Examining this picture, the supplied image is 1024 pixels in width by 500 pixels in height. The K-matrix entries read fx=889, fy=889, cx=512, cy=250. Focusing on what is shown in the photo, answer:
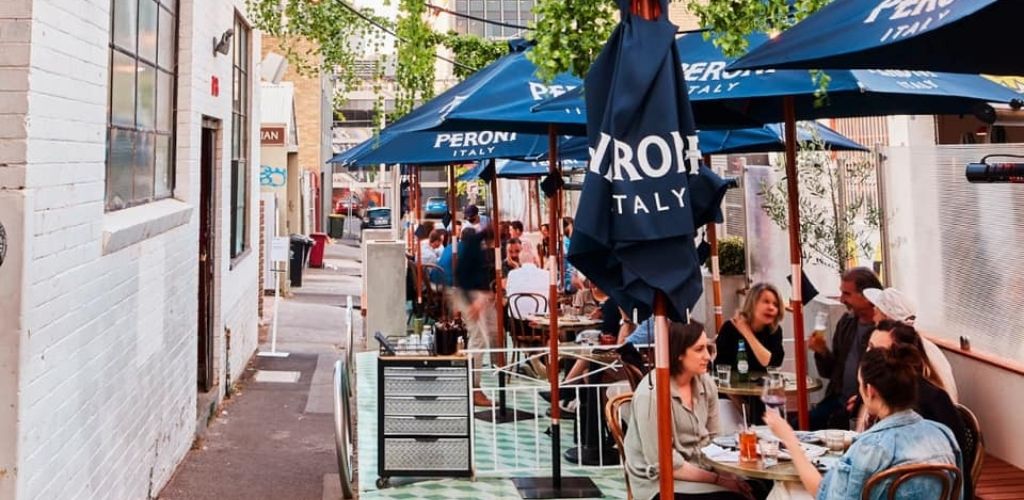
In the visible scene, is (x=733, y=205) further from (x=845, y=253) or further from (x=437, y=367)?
(x=437, y=367)

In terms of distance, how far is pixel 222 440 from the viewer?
8.02 metres

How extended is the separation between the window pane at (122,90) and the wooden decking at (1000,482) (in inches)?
228

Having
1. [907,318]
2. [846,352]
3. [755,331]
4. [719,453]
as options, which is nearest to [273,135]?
[755,331]

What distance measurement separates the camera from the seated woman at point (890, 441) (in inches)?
136

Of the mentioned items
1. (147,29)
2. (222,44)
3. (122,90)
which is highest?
(222,44)

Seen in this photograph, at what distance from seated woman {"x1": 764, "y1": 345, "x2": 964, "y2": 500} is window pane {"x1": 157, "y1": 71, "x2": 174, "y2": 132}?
557 cm

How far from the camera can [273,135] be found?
68.8 ft

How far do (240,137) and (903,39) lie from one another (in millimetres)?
9959

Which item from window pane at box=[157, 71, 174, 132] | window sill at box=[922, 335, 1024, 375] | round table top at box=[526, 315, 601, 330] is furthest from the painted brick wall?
round table top at box=[526, 315, 601, 330]

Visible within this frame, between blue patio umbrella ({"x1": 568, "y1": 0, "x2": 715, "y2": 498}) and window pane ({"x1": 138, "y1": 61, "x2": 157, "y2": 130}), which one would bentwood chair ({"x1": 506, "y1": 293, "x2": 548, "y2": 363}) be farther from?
blue patio umbrella ({"x1": 568, "y1": 0, "x2": 715, "y2": 498})

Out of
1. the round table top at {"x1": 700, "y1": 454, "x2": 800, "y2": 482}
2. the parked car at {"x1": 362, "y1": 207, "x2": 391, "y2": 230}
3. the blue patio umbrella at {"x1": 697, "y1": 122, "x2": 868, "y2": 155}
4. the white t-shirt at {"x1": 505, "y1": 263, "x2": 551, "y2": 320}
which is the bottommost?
the round table top at {"x1": 700, "y1": 454, "x2": 800, "y2": 482}

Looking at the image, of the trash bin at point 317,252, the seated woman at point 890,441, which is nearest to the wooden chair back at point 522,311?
the seated woman at point 890,441

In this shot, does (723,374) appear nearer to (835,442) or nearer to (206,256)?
(835,442)

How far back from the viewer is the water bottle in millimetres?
6098
